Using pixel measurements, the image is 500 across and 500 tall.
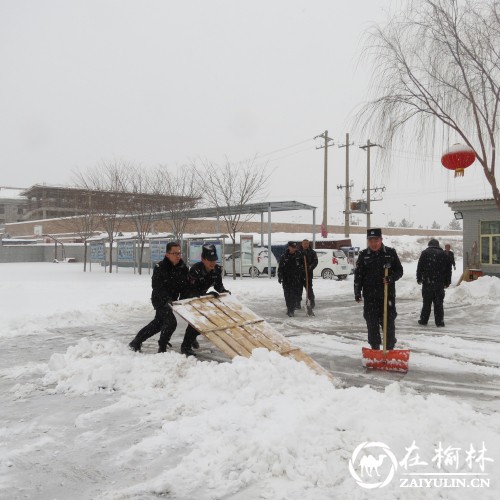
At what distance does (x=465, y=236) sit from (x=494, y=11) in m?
11.0

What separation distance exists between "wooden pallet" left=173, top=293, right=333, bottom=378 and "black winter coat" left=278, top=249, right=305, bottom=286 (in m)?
3.68

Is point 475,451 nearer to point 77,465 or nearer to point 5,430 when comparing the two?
point 77,465

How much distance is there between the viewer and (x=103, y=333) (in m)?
7.78

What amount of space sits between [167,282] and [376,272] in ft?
8.94

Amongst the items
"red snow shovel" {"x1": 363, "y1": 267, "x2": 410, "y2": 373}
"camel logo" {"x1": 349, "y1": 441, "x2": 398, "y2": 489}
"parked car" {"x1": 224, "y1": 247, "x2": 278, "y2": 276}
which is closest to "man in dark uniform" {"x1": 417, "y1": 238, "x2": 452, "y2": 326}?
"red snow shovel" {"x1": 363, "y1": 267, "x2": 410, "y2": 373}

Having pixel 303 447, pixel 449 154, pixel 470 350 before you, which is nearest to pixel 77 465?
pixel 303 447

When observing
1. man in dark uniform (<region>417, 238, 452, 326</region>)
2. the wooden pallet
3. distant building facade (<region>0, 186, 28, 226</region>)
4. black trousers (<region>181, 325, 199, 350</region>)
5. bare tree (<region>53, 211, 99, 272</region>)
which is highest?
distant building facade (<region>0, 186, 28, 226</region>)

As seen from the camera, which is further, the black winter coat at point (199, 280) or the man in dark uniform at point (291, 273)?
the man in dark uniform at point (291, 273)

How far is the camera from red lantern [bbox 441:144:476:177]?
27.4ft

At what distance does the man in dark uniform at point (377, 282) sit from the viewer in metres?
5.57

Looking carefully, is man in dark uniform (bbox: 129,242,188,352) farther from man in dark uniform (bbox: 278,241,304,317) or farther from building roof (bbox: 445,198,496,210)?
building roof (bbox: 445,198,496,210)

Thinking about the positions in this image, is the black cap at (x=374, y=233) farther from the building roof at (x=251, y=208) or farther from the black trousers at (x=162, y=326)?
the building roof at (x=251, y=208)

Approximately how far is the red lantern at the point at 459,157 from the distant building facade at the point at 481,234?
36.4ft

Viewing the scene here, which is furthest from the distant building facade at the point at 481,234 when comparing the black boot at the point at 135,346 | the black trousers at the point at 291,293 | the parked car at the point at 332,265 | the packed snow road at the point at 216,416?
the black boot at the point at 135,346
